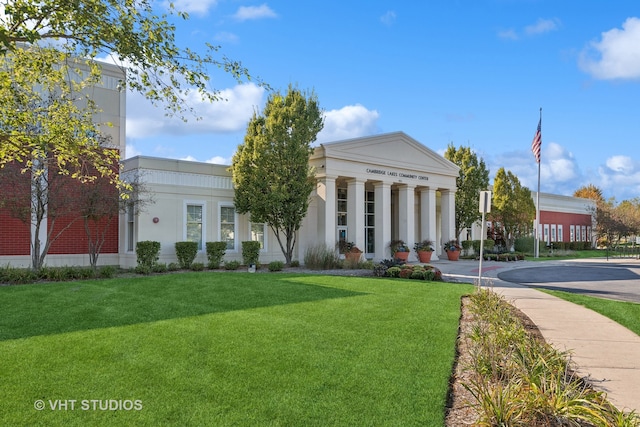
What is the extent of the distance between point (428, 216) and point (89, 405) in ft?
80.4

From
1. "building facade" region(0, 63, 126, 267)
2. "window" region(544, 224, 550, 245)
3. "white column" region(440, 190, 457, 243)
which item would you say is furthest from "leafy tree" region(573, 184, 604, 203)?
"building facade" region(0, 63, 126, 267)

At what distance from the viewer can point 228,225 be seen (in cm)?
2052

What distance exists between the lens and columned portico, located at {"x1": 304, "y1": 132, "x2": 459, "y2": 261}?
72.4 feet

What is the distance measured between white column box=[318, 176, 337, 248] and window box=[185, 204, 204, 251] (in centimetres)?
563

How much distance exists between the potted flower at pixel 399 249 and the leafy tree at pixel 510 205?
44.6 feet

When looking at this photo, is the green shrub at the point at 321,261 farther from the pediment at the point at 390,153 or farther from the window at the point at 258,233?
the pediment at the point at 390,153

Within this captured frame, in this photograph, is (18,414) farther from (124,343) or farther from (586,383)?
(586,383)

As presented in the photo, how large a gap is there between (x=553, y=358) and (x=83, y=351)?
5.62m

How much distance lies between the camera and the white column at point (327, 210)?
21750 mm

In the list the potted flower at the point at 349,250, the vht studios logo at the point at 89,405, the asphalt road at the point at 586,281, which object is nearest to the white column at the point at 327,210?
the potted flower at the point at 349,250

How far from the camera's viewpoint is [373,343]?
20.5 ft

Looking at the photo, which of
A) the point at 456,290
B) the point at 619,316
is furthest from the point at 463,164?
the point at 619,316

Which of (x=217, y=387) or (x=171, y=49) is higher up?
(x=171, y=49)

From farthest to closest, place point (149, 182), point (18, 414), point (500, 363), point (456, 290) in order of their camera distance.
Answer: point (149, 182)
point (456, 290)
point (500, 363)
point (18, 414)
